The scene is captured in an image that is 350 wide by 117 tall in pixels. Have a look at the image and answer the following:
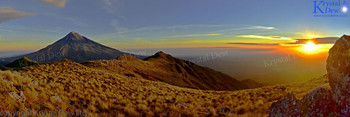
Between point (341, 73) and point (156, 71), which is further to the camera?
point (156, 71)

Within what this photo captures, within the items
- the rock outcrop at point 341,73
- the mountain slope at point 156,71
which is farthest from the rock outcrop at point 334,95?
the mountain slope at point 156,71

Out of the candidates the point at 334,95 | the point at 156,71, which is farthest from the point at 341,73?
the point at 156,71

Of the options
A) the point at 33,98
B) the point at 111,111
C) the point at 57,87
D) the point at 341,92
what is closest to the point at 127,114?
the point at 111,111

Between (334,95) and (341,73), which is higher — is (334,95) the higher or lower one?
the lower one

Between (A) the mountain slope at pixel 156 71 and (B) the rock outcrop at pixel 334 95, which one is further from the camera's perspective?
(A) the mountain slope at pixel 156 71

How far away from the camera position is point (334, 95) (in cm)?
504

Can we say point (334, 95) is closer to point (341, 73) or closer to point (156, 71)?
point (341, 73)

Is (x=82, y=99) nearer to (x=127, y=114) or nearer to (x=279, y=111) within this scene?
(x=127, y=114)

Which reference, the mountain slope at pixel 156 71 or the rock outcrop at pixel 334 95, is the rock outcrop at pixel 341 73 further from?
the mountain slope at pixel 156 71

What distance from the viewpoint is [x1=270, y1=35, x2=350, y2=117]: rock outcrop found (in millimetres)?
4699

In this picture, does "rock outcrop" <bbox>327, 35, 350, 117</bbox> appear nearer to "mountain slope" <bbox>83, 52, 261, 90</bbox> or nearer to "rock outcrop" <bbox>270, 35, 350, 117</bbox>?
"rock outcrop" <bbox>270, 35, 350, 117</bbox>

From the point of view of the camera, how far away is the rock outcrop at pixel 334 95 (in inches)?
185

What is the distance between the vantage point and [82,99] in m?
11.3

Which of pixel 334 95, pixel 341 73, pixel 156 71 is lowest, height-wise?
pixel 156 71
